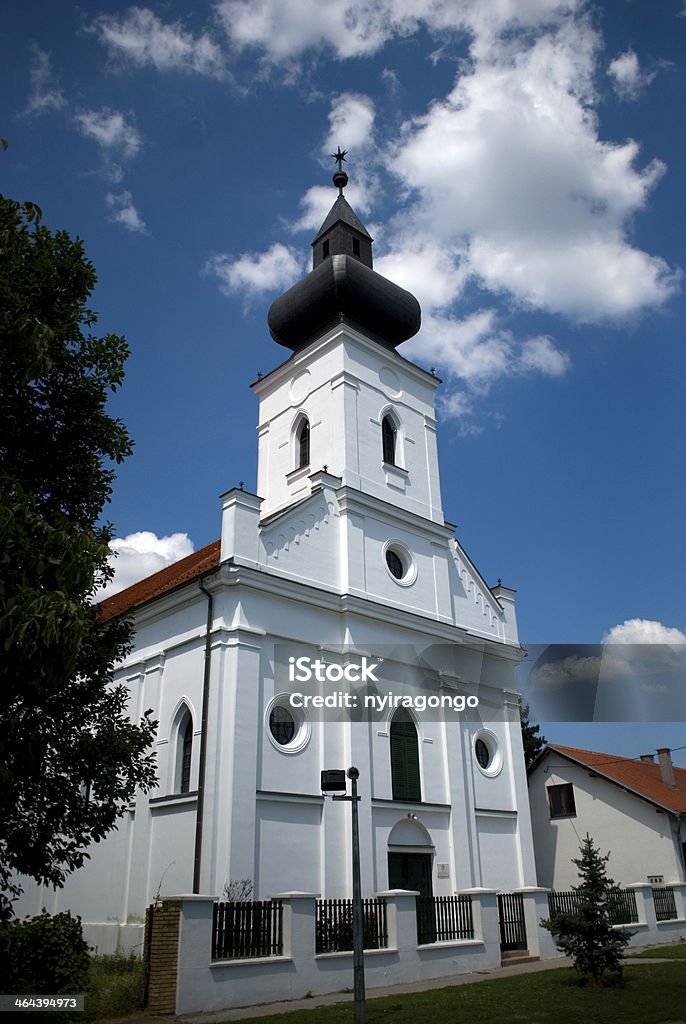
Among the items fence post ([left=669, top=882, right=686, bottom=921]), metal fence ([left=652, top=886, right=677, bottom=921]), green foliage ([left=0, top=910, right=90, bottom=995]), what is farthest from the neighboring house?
green foliage ([left=0, top=910, right=90, bottom=995])

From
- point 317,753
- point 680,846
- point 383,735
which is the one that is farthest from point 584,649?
point 680,846

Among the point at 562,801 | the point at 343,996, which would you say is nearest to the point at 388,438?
the point at 562,801

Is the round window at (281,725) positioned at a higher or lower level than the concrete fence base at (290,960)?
higher

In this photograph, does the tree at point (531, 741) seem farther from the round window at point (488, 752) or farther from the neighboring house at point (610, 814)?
the round window at point (488, 752)

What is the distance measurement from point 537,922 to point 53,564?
1547cm

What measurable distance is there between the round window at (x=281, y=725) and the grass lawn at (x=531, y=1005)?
6.55 m

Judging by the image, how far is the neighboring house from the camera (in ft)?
87.1

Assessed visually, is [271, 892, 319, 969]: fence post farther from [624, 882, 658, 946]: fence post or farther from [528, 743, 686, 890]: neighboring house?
[528, 743, 686, 890]: neighboring house

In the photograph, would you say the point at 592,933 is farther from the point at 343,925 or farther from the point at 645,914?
the point at 645,914

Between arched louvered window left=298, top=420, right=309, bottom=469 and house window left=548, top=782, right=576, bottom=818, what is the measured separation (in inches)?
611

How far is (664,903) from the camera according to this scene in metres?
22.4

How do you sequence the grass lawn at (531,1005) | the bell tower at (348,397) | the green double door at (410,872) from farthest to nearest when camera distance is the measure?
the bell tower at (348,397) < the green double door at (410,872) < the grass lawn at (531,1005)

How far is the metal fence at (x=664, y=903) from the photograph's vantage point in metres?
22.1

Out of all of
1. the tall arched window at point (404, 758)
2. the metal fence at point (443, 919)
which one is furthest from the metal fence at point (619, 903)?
the tall arched window at point (404, 758)
